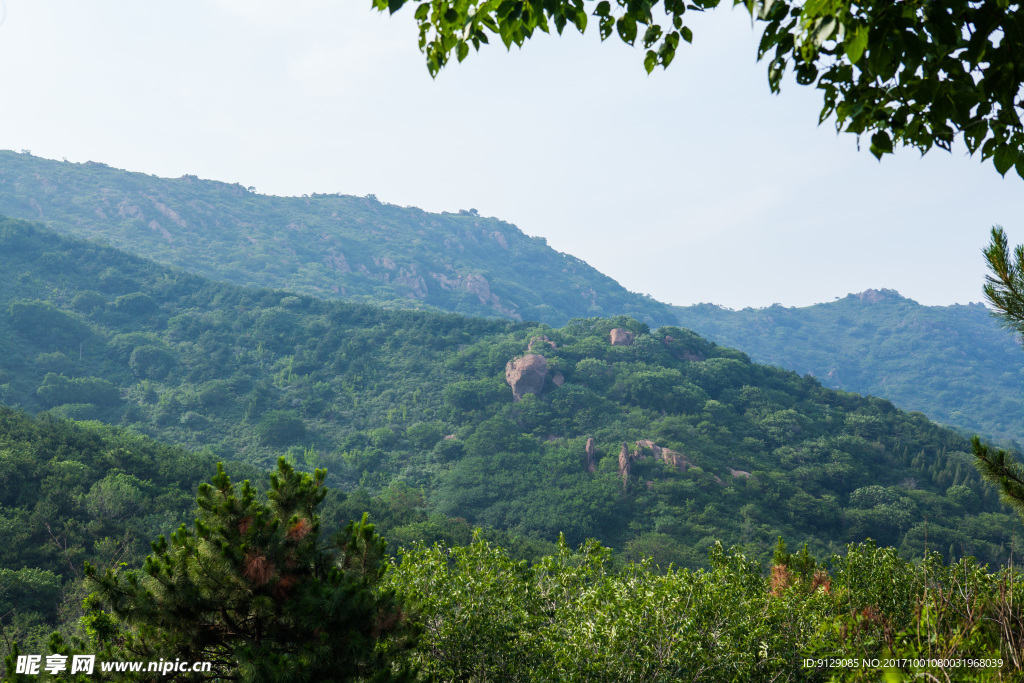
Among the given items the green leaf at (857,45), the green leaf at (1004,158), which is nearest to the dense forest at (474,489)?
the green leaf at (1004,158)

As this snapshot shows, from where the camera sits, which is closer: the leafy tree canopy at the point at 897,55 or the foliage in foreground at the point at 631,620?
the leafy tree canopy at the point at 897,55

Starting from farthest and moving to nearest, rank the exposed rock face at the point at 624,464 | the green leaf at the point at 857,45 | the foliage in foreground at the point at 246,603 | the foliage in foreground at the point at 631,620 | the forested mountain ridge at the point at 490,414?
the exposed rock face at the point at 624,464
the forested mountain ridge at the point at 490,414
the foliage in foreground at the point at 631,620
the foliage in foreground at the point at 246,603
the green leaf at the point at 857,45

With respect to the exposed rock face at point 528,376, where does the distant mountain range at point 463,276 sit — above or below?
above

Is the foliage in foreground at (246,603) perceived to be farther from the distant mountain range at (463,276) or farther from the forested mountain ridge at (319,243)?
the forested mountain ridge at (319,243)

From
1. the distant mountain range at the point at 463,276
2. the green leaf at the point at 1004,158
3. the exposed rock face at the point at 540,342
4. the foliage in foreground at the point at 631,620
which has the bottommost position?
the foliage in foreground at the point at 631,620

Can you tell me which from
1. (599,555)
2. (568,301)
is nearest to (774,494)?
(599,555)

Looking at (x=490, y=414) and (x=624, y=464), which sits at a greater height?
(x=490, y=414)

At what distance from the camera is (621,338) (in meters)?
63.6

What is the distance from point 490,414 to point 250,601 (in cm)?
4972

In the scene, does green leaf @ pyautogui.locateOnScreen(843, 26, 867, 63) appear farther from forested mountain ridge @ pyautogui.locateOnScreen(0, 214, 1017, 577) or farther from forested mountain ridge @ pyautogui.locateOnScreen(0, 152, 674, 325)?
forested mountain ridge @ pyautogui.locateOnScreen(0, 152, 674, 325)

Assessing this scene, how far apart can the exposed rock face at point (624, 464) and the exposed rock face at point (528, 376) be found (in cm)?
1331

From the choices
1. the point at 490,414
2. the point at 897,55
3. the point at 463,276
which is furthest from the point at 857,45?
the point at 463,276

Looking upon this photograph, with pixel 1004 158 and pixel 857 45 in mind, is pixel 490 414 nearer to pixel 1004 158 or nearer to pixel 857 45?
pixel 1004 158

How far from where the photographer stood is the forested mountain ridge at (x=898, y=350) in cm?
11711
